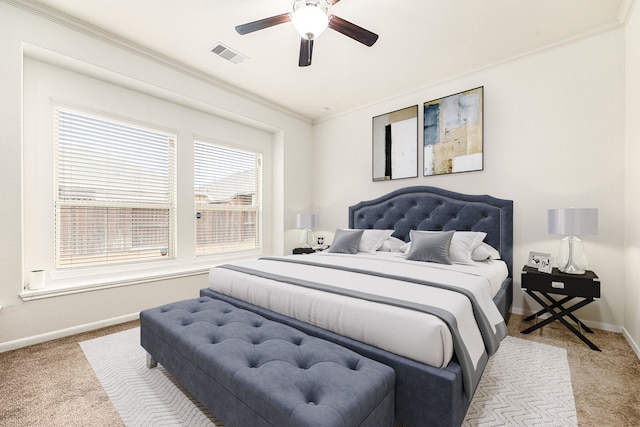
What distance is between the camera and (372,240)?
3.63 meters

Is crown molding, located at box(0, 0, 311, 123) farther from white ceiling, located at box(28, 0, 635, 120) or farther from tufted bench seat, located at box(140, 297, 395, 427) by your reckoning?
tufted bench seat, located at box(140, 297, 395, 427)

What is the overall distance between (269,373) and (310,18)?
216 centimetres

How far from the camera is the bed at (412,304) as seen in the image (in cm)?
127

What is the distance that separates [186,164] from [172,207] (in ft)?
1.93

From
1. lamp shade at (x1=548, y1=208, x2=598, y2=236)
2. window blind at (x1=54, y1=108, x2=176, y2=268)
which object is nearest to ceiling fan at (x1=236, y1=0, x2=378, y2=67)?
window blind at (x1=54, y1=108, x2=176, y2=268)

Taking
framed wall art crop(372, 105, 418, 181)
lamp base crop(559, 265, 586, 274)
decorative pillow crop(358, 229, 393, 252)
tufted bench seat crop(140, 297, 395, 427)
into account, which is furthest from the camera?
framed wall art crop(372, 105, 418, 181)

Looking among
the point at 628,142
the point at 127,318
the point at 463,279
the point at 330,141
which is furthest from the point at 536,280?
the point at 127,318

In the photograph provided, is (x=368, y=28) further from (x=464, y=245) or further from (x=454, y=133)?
(x=464, y=245)

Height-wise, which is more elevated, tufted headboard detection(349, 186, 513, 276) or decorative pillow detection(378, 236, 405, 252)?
tufted headboard detection(349, 186, 513, 276)

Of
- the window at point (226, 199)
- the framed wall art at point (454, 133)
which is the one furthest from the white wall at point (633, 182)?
the window at point (226, 199)

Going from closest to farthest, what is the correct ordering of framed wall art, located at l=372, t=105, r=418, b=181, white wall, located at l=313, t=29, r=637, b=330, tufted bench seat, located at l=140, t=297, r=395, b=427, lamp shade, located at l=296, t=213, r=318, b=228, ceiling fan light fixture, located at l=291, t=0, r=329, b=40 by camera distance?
1. tufted bench seat, located at l=140, t=297, r=395, b=427
2. ceiling fan light fixture, located at l=291, t=0, r=329, b=40
3. white wall, located at l=313, t=29, r=637, b=330
4. framed wall art, located at l=372, t=105, r=418, b=181
5. lamp shade, located at l=296, t=213, r=318, b=228

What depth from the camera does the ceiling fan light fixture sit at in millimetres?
1946

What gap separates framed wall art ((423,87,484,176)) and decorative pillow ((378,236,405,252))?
988 millimetres

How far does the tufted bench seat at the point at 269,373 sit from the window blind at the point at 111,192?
1797mm
